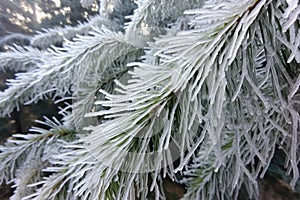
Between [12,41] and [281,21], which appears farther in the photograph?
[12,41]

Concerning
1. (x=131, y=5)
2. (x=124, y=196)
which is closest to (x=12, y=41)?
(x=131, y=5)

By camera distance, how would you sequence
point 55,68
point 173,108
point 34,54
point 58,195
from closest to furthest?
point 173,108 → point 58,195 → point 55,68 → point 34,54

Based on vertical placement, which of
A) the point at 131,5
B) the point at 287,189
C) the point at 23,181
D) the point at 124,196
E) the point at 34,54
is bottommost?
the point at 287,189

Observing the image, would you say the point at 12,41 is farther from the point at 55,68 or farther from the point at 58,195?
the point at 58,195

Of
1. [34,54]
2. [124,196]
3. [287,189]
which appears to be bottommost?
[287,189]

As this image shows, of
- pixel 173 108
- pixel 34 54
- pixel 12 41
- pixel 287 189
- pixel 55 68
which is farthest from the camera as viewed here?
pixel 12 41

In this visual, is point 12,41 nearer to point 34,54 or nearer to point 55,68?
point 34,54

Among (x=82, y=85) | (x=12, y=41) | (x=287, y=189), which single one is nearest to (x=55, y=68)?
(x=82, y=85)

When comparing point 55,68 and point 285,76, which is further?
point 55,68

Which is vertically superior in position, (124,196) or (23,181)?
(124,196)
